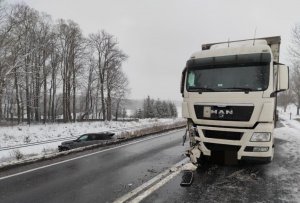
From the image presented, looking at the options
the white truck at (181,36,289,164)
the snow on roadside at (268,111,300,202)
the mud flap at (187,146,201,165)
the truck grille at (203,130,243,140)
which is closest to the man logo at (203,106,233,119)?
the white truck at (181,36,289,164)

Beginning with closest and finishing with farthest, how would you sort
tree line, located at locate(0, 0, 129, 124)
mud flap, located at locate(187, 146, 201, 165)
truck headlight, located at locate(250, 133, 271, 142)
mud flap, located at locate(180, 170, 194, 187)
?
mud flap, located at locate(180, 170, 194, 187) → truck headlight, located at locate(250, 133, 271, 142) → mud flap, located at locate(187, 146, 201, 165) → tree line, located at locate(0, 0, 129, 124)

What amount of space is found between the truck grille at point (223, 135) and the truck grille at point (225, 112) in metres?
0.34

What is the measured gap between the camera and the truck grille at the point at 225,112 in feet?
23.1

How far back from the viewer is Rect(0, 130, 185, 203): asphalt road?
5.86m

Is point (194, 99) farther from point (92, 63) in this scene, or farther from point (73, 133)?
point (92, 63)

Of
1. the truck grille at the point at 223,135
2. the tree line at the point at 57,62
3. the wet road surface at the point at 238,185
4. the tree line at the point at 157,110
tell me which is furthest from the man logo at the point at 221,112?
the tree line at the point at 157,110

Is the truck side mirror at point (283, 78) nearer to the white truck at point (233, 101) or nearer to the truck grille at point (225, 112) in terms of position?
the white truck at point (233, 101)

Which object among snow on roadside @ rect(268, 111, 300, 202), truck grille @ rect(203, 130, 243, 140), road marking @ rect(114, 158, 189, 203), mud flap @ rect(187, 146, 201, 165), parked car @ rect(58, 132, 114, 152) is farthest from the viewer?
parked car @ rect(58, 132, 114, 152)

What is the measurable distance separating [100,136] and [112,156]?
7.61 m

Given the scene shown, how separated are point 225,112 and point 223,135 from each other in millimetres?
553

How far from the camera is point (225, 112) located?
23.8ft

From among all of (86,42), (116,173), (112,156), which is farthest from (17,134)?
(86,42)

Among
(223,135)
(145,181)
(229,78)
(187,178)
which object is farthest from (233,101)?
Result: (145,181)

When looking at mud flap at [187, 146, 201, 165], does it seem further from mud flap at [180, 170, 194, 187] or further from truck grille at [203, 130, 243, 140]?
truck grille at [203, 130, 243, 140]
